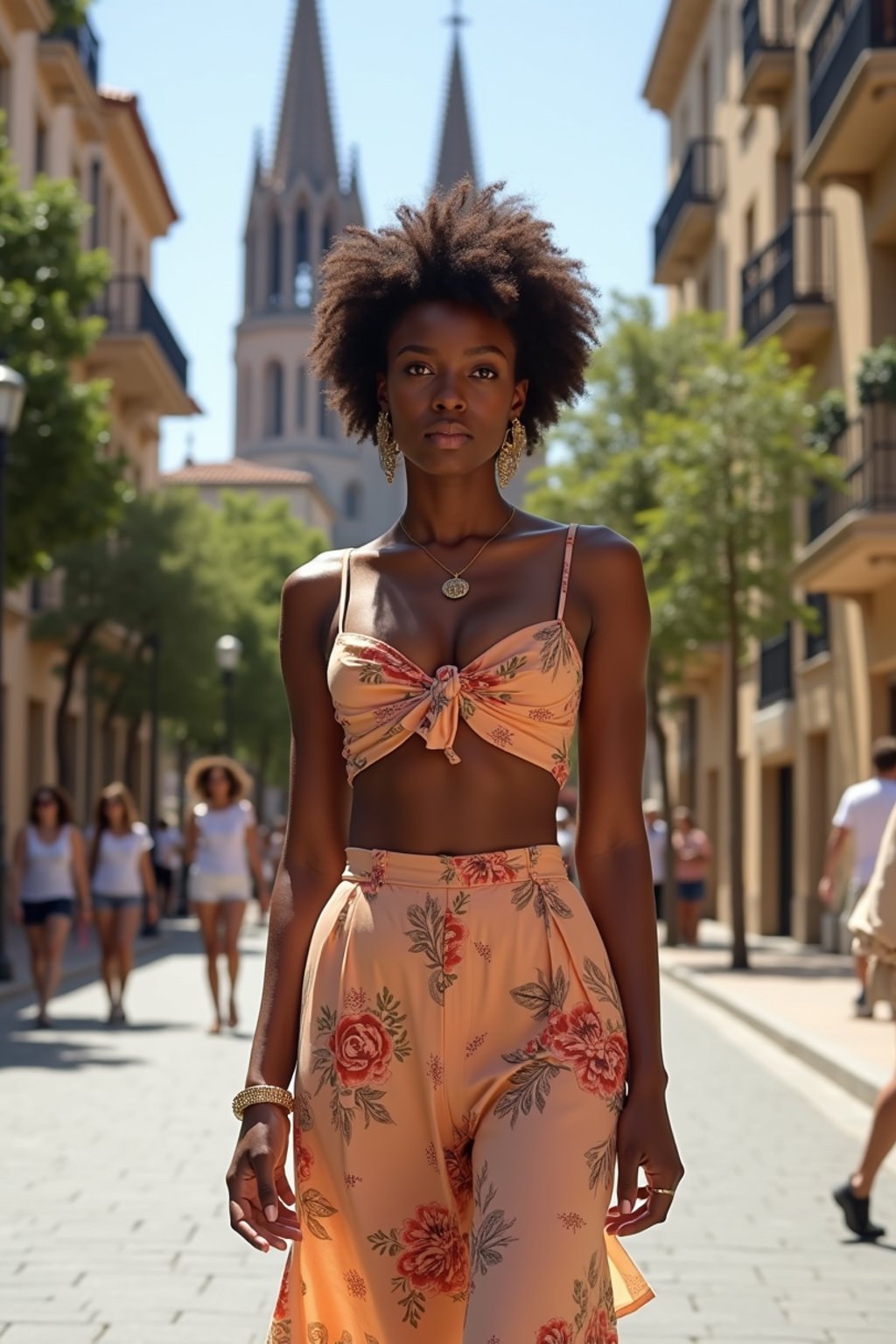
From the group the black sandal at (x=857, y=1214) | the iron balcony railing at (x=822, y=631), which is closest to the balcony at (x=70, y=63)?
the iron balcony railing at (x=822, y=631)

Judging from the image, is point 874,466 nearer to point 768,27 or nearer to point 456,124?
point 768,27

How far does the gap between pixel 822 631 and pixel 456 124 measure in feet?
333

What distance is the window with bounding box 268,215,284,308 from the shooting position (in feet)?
389

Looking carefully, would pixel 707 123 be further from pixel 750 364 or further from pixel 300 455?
pixel 300 455

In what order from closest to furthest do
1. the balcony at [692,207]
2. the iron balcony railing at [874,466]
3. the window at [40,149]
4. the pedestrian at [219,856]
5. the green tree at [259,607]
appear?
1. the pedestrian at [219,856]
2. the iron balcony railing at [874,466]
3. the window at [40,149]
4. the balcony at [692,207]
5. the green tree at [259,607]

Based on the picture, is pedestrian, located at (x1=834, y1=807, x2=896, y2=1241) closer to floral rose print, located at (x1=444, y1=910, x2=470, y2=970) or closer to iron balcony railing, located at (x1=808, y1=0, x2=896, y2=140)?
floral rose print, located at (x1=444, y1=910, x2=470, y2=970)

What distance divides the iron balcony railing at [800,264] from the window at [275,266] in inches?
3554

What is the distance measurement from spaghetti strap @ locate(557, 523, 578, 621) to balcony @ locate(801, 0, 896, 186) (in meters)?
19.9

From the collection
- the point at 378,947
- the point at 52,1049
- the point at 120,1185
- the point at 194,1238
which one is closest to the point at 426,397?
the point at 378,947

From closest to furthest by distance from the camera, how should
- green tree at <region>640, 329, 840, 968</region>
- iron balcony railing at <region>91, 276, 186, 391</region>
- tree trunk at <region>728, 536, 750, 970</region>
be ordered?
tree trunk at <region>728, 536, 750, 970</region> < green tree at <region>640, 329, 840, 968</region> < iron balcony railing at <region>91, 276, 186, 391</region>

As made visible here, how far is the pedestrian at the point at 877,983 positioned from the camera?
746cm

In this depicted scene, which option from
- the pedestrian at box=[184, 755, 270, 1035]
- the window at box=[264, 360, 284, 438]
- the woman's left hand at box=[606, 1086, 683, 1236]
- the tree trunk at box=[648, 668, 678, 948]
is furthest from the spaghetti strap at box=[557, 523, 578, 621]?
the window at box=[264, 360, 284, 438]

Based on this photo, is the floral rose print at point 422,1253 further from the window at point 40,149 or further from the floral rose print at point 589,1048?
the window at point 40,149

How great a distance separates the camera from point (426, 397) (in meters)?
3.46
